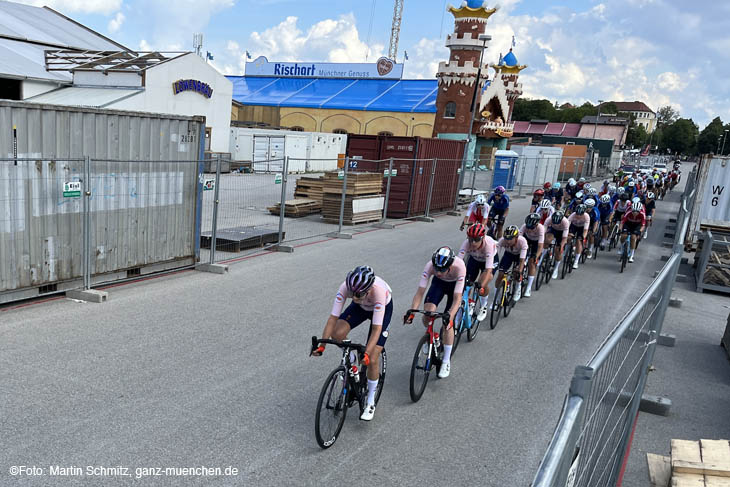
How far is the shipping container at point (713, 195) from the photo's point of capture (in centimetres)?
1783

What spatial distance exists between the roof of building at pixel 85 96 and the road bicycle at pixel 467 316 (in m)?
22.8

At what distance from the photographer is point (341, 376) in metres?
5.50

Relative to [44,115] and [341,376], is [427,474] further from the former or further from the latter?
[44,115]

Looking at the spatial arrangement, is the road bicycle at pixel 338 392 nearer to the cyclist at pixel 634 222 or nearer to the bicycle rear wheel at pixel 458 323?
the bicycle rear wheel at pixel 458 323

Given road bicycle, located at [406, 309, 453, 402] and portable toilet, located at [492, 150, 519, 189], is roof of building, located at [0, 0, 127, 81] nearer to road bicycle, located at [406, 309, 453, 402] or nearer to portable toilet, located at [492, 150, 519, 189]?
portable toilet, located at [492, 150, 519, 189]

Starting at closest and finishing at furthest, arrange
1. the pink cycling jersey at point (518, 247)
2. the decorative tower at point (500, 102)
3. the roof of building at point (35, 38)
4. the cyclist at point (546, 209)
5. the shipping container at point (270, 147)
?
the pink cycling jersey at point (518, 247) → the cyclist at point (546, 209) → the roof of building at point (35, 38) → the shipping container at point (270, 147) → the decorative tower at point (500, 102)

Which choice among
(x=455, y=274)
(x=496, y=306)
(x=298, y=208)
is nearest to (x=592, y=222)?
(x=496, y=306)

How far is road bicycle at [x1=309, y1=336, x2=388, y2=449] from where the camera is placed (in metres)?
5.34

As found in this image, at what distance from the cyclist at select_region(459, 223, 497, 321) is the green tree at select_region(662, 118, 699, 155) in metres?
174

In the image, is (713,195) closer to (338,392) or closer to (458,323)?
(458,323)

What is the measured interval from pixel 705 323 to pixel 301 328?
8.45m

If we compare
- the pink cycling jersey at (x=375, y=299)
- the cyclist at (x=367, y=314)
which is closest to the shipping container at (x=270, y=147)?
A: the cyclist at (x=367, y=314)

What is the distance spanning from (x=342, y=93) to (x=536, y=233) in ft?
151

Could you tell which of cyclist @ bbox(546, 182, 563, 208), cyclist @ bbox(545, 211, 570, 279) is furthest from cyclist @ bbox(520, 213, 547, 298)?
cyclist @ bbox(546, 182, 563, 208)
